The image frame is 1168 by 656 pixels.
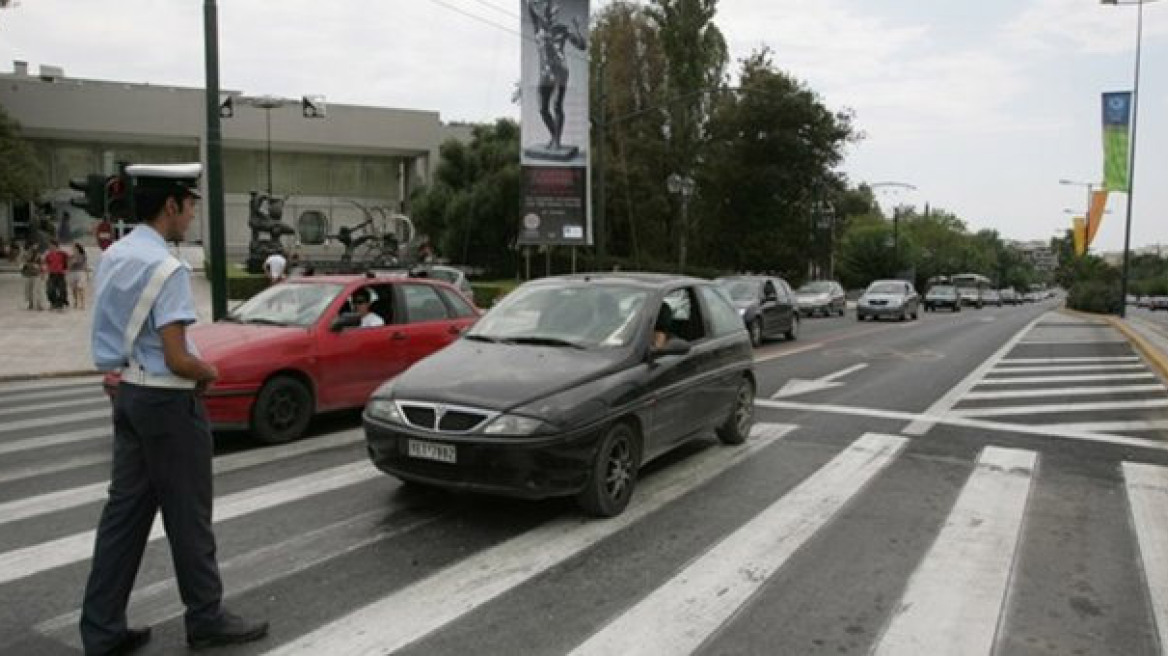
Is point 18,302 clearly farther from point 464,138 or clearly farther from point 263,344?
point 464,138

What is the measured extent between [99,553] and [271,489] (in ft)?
9.04

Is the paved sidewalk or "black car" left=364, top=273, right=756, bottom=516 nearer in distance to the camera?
"black car" left=364, top=273, right=756, bottom=516

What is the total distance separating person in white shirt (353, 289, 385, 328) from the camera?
354 inches

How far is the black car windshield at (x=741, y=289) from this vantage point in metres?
19.7

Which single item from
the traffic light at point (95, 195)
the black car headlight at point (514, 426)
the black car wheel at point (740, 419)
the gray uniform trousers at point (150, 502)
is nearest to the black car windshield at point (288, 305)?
the traffic light at point (95, 195)

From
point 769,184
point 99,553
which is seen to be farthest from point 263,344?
point 769,184

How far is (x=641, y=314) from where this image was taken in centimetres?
664

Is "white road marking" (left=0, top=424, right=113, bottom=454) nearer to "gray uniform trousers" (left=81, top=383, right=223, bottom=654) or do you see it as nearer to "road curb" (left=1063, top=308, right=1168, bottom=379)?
"gray uniform trousers" (left=81, top=383, right=223, bottom=654)

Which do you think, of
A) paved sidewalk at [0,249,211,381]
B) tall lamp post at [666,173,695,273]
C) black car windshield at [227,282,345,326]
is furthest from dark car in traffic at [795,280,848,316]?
black car windshield at [227,282,345,326]

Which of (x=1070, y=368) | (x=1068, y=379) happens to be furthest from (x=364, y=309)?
(x=1070, y=368)

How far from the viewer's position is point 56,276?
23297 millimetres

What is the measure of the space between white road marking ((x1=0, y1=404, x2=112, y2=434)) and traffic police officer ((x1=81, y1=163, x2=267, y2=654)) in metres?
5.66

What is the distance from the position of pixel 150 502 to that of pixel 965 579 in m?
4.04

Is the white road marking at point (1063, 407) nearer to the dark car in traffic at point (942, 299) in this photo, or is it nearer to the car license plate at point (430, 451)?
the car license plate at point (430, 451)
